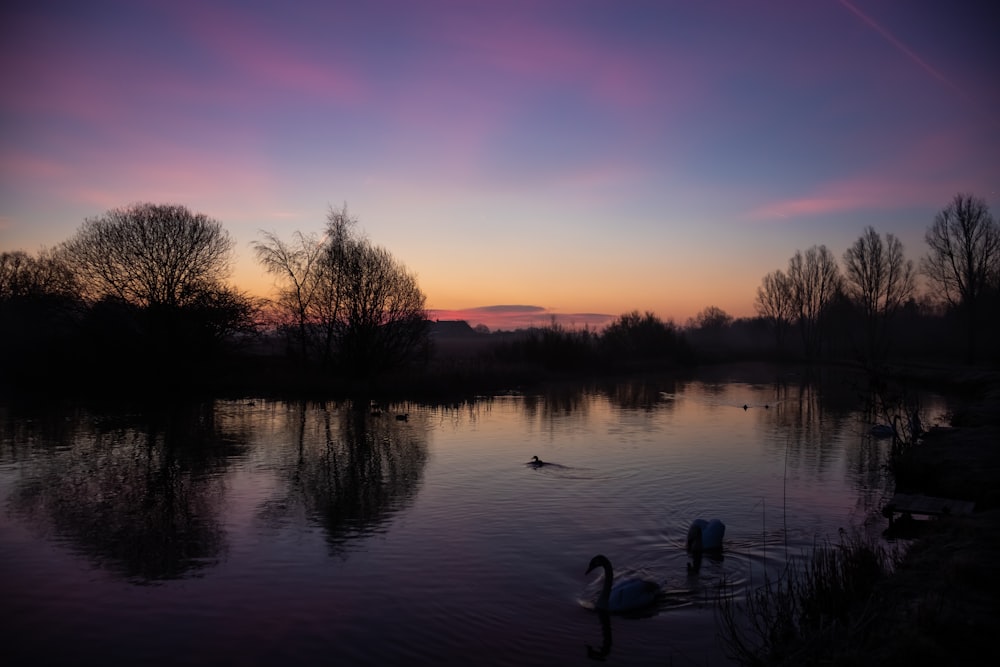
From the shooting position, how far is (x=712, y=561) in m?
8.29

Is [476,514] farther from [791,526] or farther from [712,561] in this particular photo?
[791,526]

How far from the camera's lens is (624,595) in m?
6.80

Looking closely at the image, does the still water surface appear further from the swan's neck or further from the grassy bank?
the grassy bank

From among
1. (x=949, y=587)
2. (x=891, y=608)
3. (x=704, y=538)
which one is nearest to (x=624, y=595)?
(x=704, y=538)

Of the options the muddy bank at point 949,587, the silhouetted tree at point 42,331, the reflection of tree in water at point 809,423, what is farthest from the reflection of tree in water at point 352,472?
the silhouetted tree at point 42,331

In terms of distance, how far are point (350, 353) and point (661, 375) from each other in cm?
2556

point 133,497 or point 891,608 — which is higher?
point 891,608

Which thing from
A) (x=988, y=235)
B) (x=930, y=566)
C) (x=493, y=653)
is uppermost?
(x=988, y=235)

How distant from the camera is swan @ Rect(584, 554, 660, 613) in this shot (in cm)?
678

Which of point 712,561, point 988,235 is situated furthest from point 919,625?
point 988,235

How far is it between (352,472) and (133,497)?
4.33m

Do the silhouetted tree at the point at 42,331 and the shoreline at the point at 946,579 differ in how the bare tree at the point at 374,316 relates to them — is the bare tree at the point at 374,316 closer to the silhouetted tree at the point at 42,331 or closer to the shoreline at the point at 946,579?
the silhouetted tree at the point at 42,331

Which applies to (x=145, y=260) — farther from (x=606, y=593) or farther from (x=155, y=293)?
(x=606, y=593)

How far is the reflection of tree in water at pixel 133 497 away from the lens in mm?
8633
